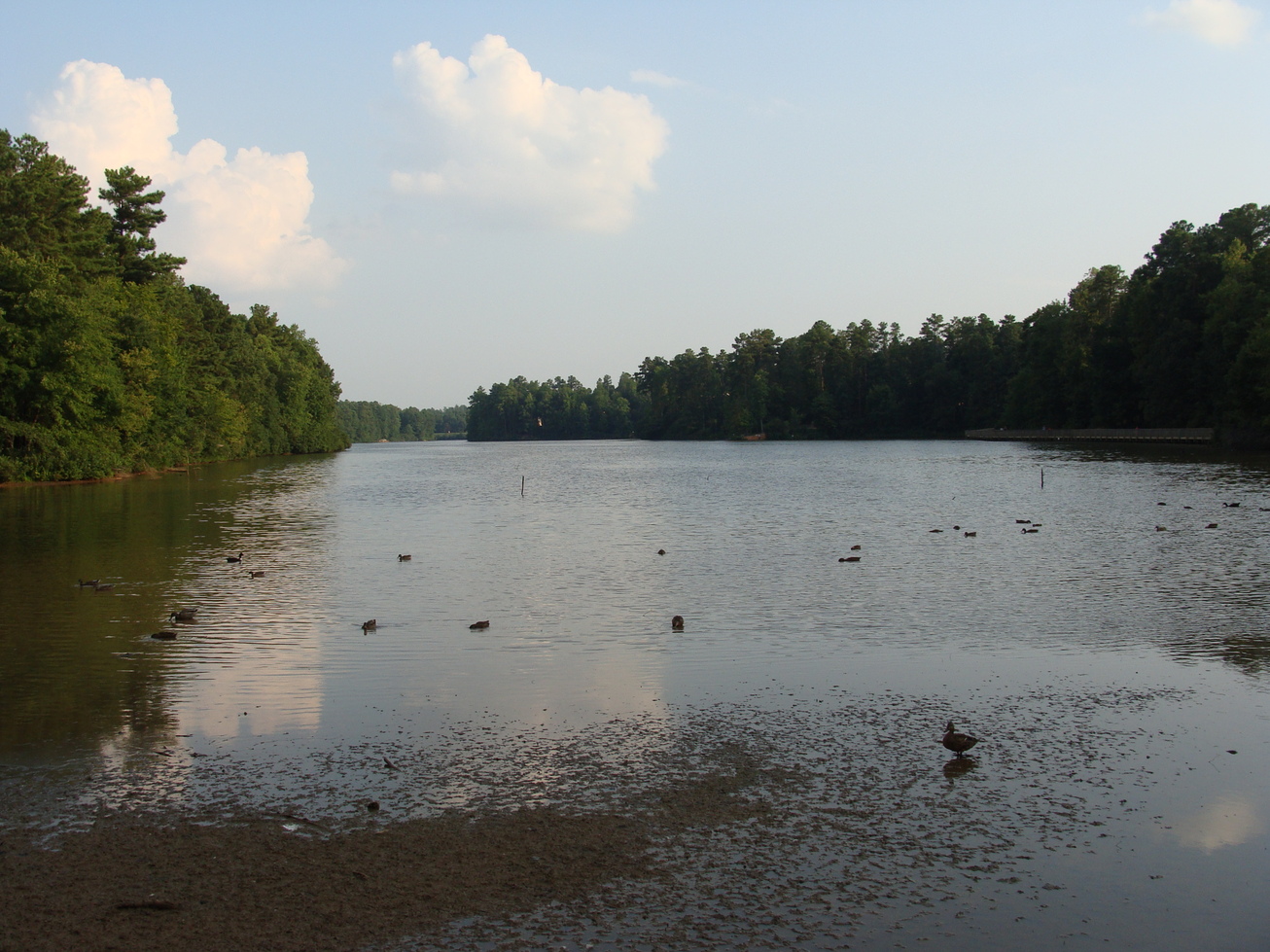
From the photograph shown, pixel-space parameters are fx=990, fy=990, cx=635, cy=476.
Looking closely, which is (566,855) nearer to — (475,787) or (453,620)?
(475,787)

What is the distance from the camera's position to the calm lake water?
6.09 meters

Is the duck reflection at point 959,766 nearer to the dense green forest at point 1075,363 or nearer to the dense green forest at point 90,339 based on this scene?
the dense green forest at point 90,339

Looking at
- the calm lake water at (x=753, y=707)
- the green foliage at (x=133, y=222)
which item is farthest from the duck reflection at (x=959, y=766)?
the green foliage at (x=133, y=222)

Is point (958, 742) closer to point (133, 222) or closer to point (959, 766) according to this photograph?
point (959, 766)

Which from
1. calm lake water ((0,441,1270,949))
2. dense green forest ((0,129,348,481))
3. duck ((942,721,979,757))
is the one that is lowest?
calm lake water ((0,441,1270,949))

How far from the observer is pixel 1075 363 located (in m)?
124

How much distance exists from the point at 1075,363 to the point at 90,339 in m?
112

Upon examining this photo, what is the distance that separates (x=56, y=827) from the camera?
6883mm

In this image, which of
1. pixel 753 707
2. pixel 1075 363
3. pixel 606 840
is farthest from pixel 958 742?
pixel 1075 363

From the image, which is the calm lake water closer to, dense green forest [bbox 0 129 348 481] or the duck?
the duck

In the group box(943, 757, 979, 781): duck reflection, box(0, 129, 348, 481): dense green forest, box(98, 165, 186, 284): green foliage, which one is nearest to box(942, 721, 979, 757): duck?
box(943, 757, 979, 781): duck reflection

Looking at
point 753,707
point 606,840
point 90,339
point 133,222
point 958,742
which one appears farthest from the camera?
point 133,222

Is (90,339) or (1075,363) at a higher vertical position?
(1075,363)

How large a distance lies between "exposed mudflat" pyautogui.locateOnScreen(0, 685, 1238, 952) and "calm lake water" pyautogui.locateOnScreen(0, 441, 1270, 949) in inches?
1.6
